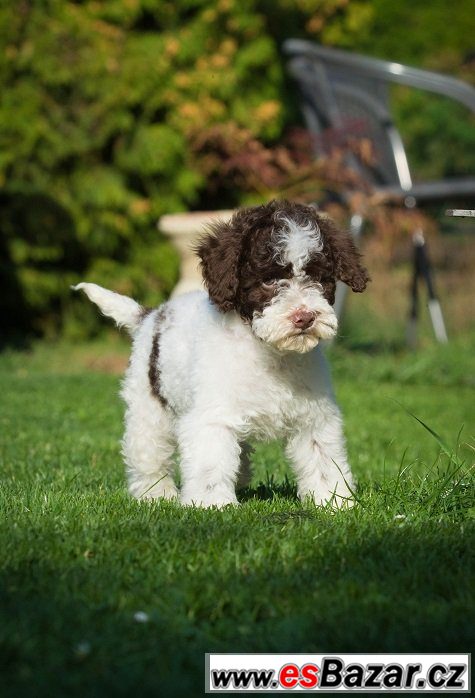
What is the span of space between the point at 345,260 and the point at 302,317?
1.77ft

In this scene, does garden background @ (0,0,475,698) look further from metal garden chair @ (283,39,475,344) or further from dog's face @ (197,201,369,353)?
dog's face @ (197,201,369,353)

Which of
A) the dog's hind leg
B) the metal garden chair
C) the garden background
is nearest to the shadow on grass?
the garden background

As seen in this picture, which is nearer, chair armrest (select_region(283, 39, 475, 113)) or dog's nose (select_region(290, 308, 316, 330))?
dog's nose (select_region(290, 308, 316, 330))

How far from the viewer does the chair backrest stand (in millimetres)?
9953

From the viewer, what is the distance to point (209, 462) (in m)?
4.19

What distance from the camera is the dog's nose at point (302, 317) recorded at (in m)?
3.95

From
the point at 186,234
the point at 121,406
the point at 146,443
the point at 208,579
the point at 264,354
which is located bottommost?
the point at 208,579

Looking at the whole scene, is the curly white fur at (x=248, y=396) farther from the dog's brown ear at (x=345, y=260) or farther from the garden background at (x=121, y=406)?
the dog's brown ear at (x=345, y=260)

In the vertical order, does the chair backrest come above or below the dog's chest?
above

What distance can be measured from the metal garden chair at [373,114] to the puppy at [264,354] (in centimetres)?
518

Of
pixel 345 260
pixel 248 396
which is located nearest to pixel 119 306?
pixel 248 396

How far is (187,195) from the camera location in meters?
11.9

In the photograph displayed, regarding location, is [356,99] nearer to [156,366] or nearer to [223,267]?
[156,366]

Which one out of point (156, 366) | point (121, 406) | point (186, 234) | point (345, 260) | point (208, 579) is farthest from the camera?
point (186, 234)
